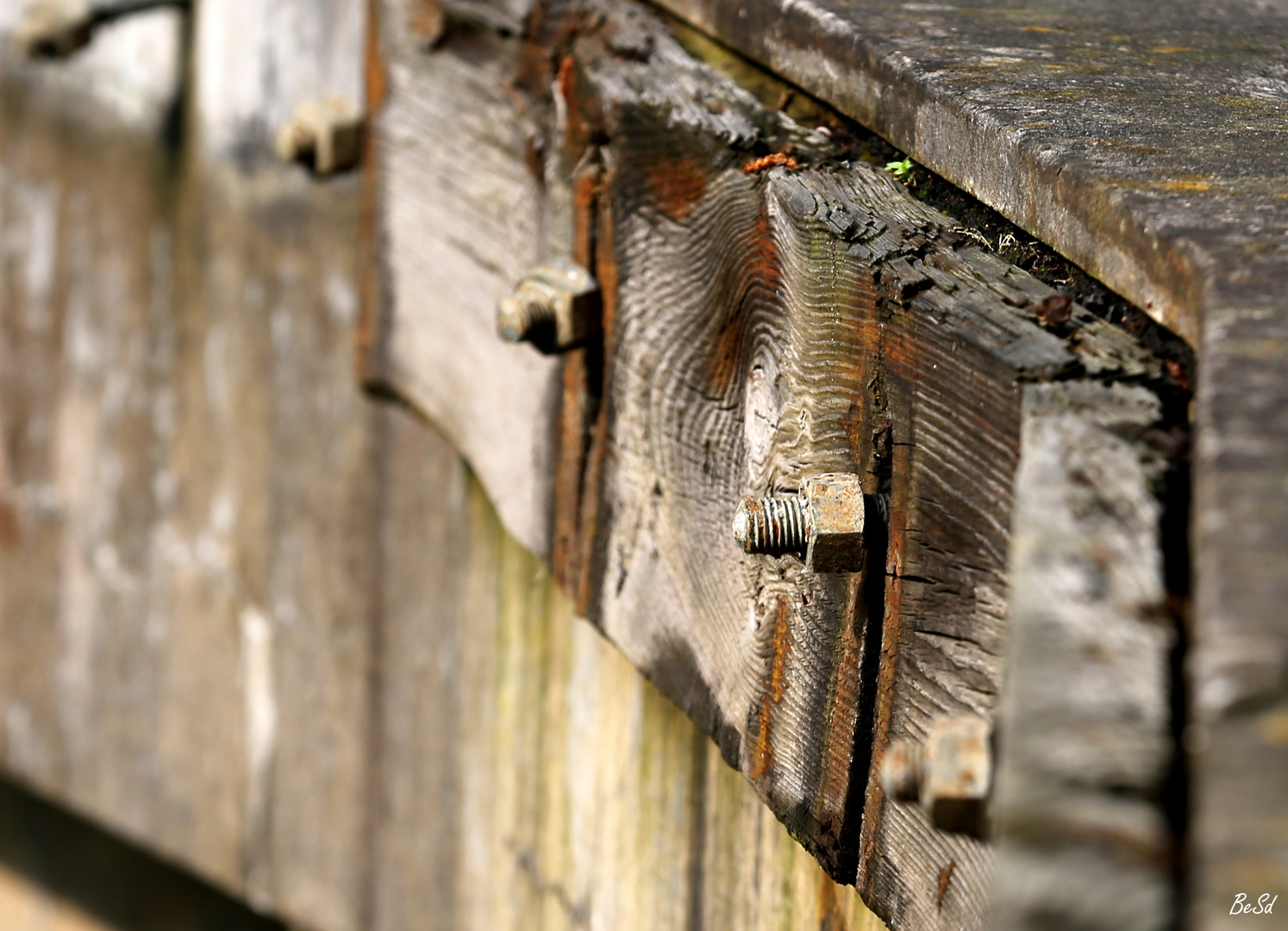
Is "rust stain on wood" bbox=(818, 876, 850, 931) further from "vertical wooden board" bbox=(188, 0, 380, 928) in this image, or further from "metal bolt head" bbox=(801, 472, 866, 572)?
"vertical wooden board" bbox=(188, 0, 380, 928)

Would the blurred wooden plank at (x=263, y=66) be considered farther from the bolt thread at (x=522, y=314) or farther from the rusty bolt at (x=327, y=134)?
the bolt thread at (x=522, y=314)

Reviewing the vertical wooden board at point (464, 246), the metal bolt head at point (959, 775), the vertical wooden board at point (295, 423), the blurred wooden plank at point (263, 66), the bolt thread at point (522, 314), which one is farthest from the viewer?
the vertical wooden board at point (295, 423)

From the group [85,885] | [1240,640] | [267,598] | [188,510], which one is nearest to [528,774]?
[267,598]

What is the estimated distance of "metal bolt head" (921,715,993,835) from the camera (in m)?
0.84

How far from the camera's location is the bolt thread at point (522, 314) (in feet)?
5.45

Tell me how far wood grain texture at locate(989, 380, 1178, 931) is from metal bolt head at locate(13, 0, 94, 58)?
100 inches

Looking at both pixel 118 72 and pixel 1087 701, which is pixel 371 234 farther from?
pixel 1087 701

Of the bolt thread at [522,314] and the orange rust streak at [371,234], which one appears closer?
the bolt thread at [522,314]

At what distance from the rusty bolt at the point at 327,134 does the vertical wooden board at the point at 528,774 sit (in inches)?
18.9

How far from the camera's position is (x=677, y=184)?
1552 mm

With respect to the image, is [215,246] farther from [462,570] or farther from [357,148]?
[462,570]

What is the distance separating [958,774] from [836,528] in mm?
311

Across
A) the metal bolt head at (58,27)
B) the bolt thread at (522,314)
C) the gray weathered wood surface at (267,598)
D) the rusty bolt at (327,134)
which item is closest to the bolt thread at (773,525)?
the bolt thread at (522,314)

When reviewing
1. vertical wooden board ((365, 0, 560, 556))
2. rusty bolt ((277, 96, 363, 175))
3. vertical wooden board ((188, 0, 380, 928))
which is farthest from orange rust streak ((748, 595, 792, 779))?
vertical wooden board ((188, 0, 380, 928))
